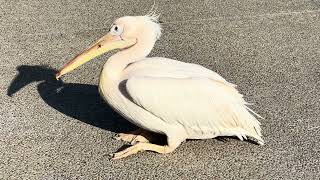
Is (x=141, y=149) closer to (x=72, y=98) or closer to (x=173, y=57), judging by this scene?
(x=72, y=98)

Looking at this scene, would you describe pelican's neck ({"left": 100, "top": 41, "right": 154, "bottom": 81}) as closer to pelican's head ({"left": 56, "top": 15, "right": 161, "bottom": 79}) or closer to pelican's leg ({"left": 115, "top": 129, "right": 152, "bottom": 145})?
pelican's head ({"left": 56, "top": 15, "right": 161, "bottom": 79})

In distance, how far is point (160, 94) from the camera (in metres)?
3.16

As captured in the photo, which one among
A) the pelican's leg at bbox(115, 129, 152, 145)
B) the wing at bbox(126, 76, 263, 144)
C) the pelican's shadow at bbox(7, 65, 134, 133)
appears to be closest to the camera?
the wing at bbox(126, 76, 263, 144)

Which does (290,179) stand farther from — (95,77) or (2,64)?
(2,64)

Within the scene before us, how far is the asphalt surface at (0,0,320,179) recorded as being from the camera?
3375 mm

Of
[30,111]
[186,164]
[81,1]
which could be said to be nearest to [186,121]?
[186,164]

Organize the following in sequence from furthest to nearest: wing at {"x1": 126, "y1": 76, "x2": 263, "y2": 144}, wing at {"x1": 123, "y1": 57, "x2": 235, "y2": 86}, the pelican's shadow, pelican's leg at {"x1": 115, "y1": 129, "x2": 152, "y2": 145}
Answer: the pelican's shadow < pelican's leg at {"x1": 115, "y1": 129, "x2": 152, "y2": 145} < wing at {"x1": 123, "y1": 57, "x2": 235, "y2": 86} < wing at {"x1": 126, "y1": 76, "x2": 263, "y2": 144}

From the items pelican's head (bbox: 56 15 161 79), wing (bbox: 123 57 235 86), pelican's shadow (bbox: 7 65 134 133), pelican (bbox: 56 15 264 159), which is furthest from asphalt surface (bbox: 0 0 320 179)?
pelican's head (bbox: 56 15 161 79)

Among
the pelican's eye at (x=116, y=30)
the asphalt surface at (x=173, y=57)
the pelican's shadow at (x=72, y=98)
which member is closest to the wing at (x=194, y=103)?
the asphalt surface at (x=173, y=57)

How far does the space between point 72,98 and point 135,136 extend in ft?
2.74

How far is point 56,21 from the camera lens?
5566 mm

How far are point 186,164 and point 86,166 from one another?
669 millimetres

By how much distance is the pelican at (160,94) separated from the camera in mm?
3186

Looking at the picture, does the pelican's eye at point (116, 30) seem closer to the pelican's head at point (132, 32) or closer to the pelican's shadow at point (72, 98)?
the pelican's head at point (132, 32)
